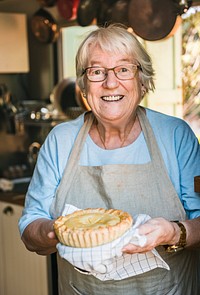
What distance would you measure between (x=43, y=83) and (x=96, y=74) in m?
2.39

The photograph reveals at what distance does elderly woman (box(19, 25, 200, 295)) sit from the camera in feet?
5.20

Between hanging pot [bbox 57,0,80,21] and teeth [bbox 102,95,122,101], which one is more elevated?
hanging pot [bbox 57,0,80,21]

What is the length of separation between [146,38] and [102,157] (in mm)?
930

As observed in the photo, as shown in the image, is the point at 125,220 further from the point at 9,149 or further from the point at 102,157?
the point at 9,149

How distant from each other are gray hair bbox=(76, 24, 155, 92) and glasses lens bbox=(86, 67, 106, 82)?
38 millimetres

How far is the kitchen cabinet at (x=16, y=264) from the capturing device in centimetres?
306

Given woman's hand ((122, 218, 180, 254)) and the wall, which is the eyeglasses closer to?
woman's hand ((122, 218, 180, 254))

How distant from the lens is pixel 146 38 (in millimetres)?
2434

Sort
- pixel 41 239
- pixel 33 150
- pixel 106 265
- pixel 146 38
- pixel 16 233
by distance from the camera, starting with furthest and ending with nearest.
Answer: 1. pixel 33 150
2. pixel 16 233
3. pixel 146 38
4. pixel 41 239
5. pixel 106 265

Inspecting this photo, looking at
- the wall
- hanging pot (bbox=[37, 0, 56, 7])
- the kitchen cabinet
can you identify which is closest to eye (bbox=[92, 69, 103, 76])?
the kitchen cabinet

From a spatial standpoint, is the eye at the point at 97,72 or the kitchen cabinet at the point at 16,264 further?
the kitchen cabinet at the point at 16,264

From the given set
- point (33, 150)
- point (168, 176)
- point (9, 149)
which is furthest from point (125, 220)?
point (9, 149)

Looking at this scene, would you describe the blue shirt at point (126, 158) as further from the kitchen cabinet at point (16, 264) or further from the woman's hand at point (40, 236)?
the kitchen cabinet at point (16, 264)

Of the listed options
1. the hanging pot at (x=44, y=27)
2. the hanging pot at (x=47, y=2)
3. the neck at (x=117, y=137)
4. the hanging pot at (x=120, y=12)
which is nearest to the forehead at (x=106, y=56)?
the neck at (x=117, y=137)
